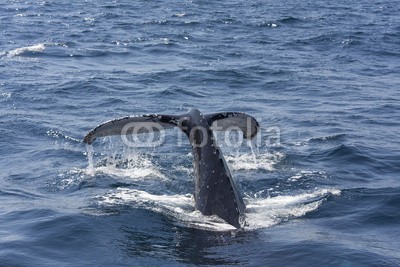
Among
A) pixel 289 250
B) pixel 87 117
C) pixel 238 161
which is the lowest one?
pixel 289 250

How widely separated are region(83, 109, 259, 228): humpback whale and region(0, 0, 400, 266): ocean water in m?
0.26

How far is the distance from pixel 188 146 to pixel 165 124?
15.3 feet

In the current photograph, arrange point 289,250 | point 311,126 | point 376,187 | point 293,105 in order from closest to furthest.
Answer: point 289,250 → point 376,187 → point 311,126 → point 293,105

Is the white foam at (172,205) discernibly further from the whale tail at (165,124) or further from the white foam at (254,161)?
the white foam at (254,161)

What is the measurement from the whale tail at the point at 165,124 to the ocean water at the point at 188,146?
4.02 feet

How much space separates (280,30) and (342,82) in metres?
10.3

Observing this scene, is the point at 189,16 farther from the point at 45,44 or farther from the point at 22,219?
the point at 22,219

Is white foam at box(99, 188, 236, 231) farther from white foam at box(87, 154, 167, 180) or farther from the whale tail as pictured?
the whale tail

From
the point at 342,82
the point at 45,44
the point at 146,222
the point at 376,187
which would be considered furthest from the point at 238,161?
the point at 45,44

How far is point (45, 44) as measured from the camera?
93.5 feet

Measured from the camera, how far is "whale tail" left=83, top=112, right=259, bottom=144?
34.5 ft

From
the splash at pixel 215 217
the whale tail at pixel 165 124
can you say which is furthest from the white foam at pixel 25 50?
the whale tail at pixel 165 124

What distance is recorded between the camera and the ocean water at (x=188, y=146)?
986 cm

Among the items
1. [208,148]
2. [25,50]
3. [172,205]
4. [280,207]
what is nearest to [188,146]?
[172,205]
